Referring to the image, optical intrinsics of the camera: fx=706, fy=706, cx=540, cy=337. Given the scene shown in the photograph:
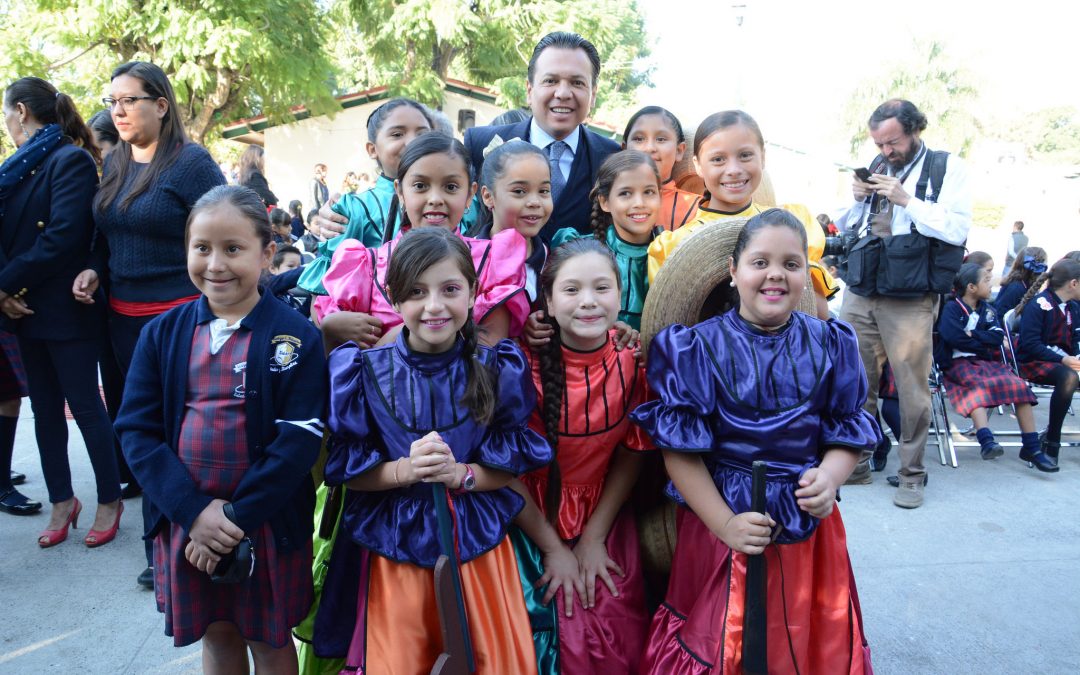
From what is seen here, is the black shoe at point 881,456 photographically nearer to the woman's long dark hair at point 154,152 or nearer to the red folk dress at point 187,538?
the red folk dress at point 187,538

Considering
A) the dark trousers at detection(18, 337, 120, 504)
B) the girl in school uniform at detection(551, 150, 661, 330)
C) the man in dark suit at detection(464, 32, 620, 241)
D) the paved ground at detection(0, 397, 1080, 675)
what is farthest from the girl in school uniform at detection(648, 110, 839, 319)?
the dark trousers at detection(18, 337, 120, 504)

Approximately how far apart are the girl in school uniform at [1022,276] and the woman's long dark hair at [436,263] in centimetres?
638

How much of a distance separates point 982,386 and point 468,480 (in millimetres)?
4750

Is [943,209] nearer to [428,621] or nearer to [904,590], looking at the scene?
[904,590]

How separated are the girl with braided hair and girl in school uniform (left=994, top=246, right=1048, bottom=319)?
231 inches

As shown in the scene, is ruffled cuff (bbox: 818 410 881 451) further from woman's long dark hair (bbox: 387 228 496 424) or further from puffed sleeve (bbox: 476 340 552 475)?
woman's long dark hair (bbox: 387 228 496 424)

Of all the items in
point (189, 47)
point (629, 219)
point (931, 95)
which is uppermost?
point (931, 95)

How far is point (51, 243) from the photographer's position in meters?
3.07

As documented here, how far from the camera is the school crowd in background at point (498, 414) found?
1.90 m

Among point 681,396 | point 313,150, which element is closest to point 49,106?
point 681,396

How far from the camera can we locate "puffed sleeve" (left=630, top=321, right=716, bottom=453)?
6.52 feet

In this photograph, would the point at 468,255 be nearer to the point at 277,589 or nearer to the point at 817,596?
the point at 277,589

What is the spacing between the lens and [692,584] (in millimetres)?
2150

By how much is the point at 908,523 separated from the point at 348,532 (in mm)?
3496
